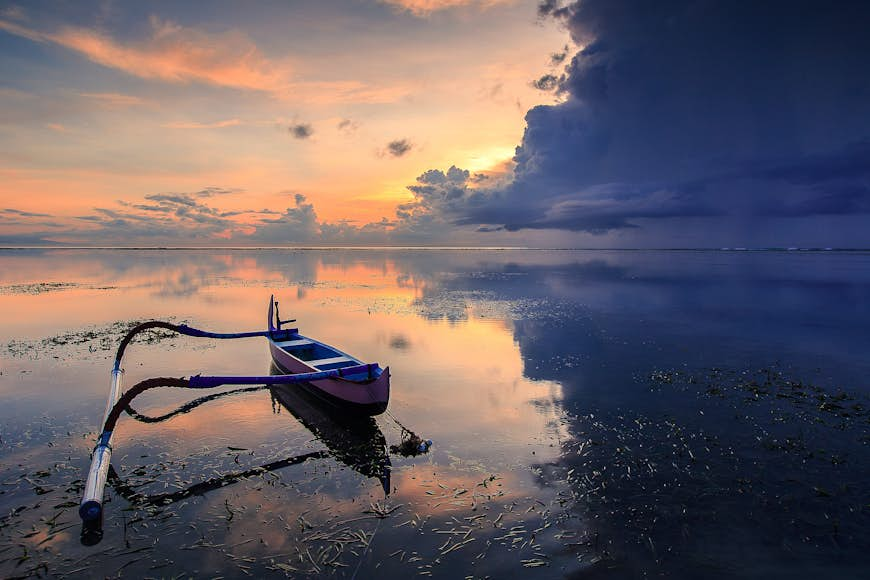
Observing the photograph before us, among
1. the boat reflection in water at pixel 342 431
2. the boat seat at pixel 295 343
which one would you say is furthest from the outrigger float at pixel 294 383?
the boat seat at pixel 295 343

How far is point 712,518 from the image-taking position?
10914 millimetres

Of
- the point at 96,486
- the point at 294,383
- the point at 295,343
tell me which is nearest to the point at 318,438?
the point at 294,383

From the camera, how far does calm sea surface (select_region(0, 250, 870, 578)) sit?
9.80 metres

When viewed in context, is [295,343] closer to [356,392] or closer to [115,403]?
[356,392]

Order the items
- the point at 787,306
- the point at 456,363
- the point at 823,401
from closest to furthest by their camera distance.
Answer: the point at 823,401 → the point at 456,363 → the point at 787,306

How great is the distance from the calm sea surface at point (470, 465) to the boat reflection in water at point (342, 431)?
11cm

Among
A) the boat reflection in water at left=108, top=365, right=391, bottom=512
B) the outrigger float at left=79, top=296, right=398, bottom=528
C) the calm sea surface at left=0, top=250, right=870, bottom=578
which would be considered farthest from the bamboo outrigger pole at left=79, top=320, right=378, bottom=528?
the boat reflection in water at left=108, top=365, right=391, bottom=512

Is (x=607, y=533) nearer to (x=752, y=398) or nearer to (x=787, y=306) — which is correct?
(x=752, y=398)

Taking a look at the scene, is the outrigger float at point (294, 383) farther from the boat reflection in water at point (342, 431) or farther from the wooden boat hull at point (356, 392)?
the boat reflection in water at point (342, 431)

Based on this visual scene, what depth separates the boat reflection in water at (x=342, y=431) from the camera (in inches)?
553

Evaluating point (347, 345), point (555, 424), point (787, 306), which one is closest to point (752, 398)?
point (555, 424)

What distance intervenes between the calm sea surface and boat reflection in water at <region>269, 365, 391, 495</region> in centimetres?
11

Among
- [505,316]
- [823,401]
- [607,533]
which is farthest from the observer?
[505,316]

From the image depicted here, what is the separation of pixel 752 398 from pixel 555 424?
31.2 feet
